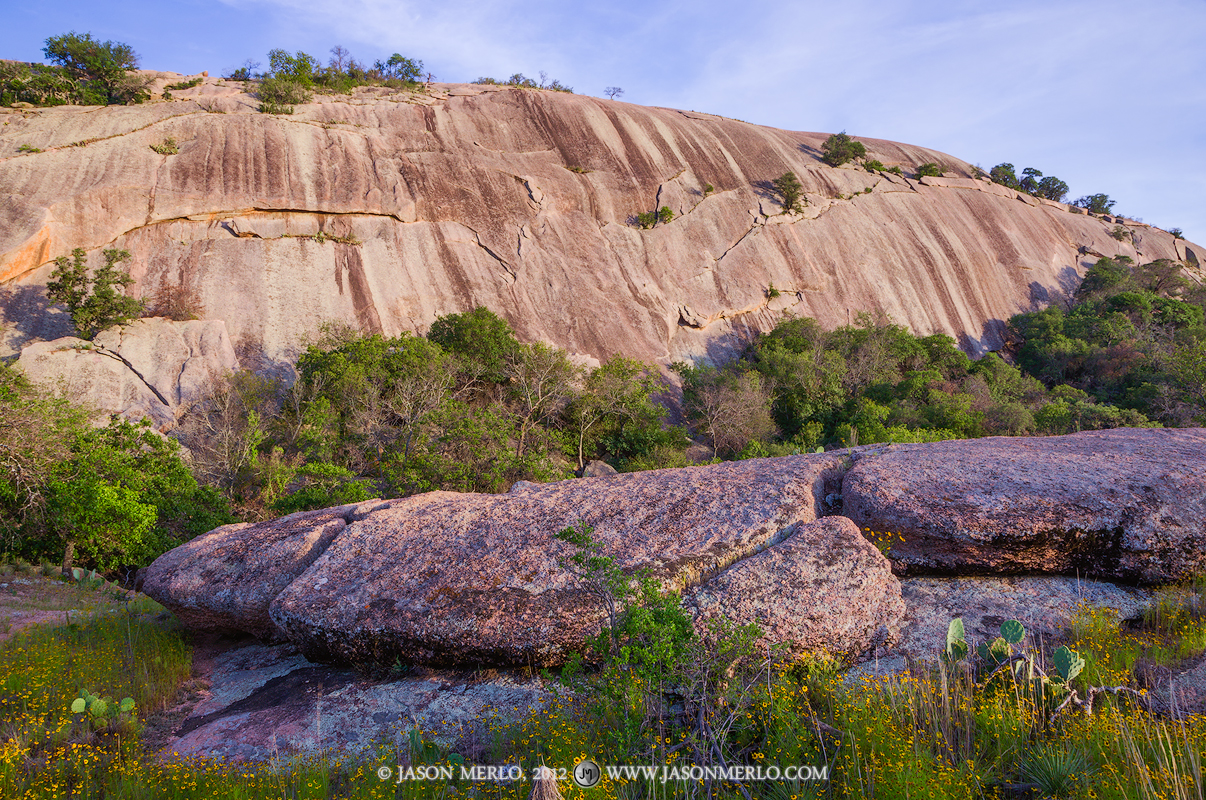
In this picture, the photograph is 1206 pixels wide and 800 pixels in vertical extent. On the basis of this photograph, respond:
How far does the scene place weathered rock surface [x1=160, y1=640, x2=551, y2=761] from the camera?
4828 millimetres

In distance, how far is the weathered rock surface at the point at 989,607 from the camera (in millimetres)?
5230

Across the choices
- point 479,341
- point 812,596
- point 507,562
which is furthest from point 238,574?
point 479,341

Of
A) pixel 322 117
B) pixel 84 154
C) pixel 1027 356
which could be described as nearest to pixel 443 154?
pixel 322 117

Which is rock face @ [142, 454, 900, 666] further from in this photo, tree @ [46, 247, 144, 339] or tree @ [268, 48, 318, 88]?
tree @ [268, 48, 318, 88]

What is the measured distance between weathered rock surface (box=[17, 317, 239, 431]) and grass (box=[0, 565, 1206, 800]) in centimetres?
1619

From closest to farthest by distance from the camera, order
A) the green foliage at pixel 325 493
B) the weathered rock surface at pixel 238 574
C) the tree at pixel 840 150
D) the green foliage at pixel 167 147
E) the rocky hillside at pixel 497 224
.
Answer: the weathered rock surface at pixel 238 574 < the green foliage at pixel 325 493 < the rocky hillside at pixel 497 224 < the green foliage at pixel 167 147 < the tree at pixel 840 150

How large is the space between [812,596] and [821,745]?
151 centimetres

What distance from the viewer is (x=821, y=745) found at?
3.97 meters

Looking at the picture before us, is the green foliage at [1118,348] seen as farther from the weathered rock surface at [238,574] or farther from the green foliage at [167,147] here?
the green foliage at [167,147]

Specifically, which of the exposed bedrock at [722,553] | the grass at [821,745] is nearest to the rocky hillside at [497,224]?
the exposed bedrock at [722,553]

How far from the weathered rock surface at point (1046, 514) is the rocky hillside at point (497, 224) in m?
19.9

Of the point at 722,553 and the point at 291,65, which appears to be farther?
the point at 291,65

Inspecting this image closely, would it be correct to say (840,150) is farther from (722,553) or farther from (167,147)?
(722,553)

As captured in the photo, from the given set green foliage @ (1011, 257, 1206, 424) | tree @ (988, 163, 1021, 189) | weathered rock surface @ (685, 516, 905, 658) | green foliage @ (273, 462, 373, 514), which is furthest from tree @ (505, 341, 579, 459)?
tree @ (988, 163, 1021, 189)
